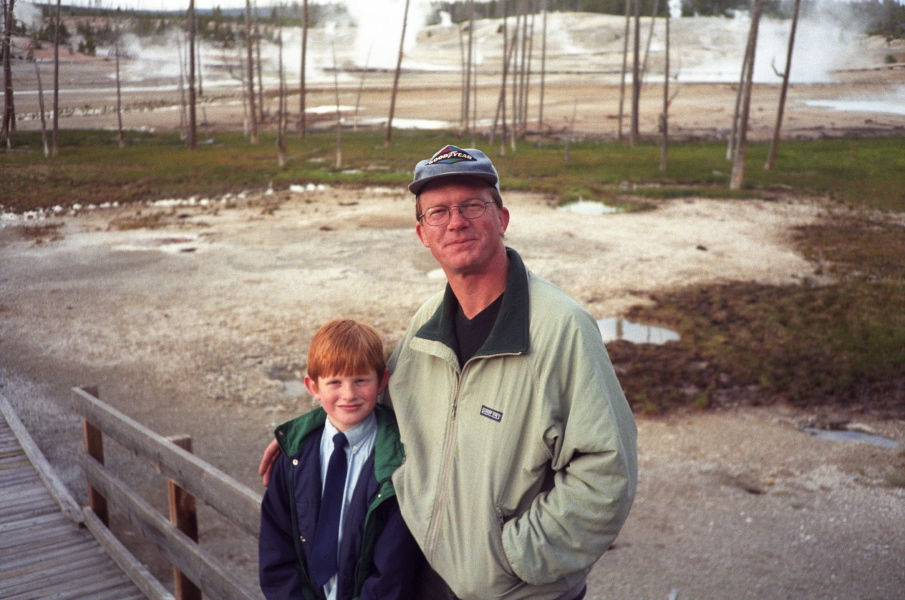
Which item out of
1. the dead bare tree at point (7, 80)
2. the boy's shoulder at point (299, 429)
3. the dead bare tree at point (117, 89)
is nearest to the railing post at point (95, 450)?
the boy's shoulder at point (299, 429)

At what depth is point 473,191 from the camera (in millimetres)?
1743

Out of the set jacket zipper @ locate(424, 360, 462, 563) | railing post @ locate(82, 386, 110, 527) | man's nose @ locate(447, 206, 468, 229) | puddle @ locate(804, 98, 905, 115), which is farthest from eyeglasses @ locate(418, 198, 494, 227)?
puddle @ locate(804, 98, 905, 115)

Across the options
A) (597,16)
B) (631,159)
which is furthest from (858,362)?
(597,16)

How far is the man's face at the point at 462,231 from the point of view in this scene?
172cm

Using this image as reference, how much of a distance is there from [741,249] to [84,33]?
1072 centimetres

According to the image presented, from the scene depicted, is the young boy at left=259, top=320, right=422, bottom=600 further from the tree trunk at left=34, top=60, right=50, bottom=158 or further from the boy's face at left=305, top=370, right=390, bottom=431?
the tree trunk at left=34, top=60, right=50, bottom=158

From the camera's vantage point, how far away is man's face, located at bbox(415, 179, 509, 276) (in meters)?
1.72

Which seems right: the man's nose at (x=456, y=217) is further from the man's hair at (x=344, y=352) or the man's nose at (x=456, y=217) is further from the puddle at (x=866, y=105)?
the puddle at (x=866, y=105)

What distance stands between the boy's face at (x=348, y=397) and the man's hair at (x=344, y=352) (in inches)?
0.7

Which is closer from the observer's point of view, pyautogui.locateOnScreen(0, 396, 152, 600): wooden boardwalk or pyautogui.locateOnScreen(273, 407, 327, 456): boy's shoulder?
pyautogui.locateOnScreen(273, 407, 327, 456): boy's shoulder

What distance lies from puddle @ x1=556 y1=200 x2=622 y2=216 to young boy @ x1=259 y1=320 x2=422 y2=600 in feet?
49.2

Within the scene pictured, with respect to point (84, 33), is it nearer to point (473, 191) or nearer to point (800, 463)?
point (800, 463)

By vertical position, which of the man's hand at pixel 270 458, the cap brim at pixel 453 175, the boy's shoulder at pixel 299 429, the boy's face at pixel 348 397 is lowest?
the man's hand at pixel 270 458

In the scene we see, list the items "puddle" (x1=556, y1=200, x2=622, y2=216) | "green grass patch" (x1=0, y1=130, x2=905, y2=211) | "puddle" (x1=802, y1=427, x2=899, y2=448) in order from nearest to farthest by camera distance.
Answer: "puddle" (x1=802, y1=427, x2=899, y2=448) → "green grass patch" (x1=0, y1=130, x2=905, y2=211) → "puddle" (x1=556, y1=200, x2=622, y2=216)
